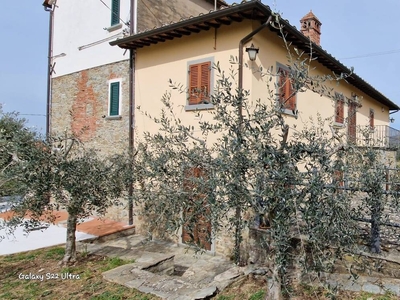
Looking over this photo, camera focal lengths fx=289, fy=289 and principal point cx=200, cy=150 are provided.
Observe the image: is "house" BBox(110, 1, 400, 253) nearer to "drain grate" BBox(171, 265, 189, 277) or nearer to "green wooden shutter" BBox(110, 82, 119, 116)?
"green wooden shutter" BBox(110, 82, 119, 116)

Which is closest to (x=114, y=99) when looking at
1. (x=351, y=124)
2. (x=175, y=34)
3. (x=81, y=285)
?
(x=175, y=34)

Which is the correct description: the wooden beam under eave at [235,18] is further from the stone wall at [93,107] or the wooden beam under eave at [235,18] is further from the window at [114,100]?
the window at [114,100]

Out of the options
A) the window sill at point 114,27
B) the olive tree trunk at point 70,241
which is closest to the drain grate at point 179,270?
the olive tree trunk at point 70,241

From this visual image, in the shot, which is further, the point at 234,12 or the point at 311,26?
the point at 311,26

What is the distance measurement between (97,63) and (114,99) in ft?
6.00

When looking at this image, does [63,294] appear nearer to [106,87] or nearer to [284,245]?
[284,245]

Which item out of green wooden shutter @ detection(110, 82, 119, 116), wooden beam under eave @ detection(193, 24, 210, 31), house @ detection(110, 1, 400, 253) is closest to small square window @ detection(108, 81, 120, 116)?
green wooden shutter @ detection(110, 82, 119, 116)

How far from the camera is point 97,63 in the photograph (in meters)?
10.9

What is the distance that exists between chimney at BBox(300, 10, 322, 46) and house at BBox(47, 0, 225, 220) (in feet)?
12.7

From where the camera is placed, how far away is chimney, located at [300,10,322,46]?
43.1 feet

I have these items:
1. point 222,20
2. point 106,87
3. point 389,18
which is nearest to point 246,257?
point 222,20

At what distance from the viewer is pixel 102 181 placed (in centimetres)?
641

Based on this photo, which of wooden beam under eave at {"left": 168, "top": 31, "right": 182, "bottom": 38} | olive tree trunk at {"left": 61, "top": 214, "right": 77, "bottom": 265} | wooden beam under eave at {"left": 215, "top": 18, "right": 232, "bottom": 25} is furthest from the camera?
wooden beam under eave at {"left": 168, "top": 31, "right": 182, "bottom": 38}

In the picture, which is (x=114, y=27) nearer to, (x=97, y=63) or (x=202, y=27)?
(x=97, y=63)
